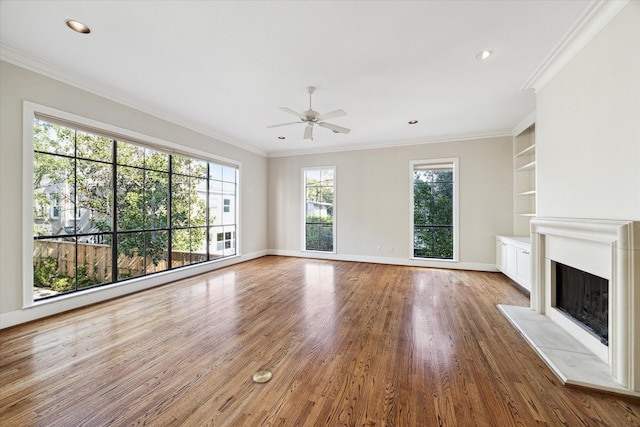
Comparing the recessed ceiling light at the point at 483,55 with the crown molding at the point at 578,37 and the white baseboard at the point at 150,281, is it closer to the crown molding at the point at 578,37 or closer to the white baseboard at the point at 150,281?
the crown molding at the point at 578,37

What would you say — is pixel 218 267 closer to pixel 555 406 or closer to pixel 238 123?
pixel 238 123

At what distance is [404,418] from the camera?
156cm

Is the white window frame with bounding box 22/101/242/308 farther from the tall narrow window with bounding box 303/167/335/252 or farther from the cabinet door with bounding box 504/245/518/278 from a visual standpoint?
the cabinet door with bounding box 504/245/518/278

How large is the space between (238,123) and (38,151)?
2797 millimetres

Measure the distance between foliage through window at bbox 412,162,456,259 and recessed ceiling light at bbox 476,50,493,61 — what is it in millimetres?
3193

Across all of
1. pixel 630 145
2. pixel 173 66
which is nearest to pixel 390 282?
pixel 630 145

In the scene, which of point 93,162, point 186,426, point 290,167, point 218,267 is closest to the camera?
point 186,426

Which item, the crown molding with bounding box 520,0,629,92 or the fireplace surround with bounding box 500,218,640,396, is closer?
the fireplace surround with bounding box 500,218,640,396

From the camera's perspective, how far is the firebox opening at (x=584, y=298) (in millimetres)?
2188

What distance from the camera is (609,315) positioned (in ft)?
6.53

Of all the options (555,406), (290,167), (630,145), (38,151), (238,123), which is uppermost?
(238,123)

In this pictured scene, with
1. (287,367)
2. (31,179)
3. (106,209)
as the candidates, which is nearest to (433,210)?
(287,367)

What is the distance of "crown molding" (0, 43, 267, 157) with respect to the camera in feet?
8.98

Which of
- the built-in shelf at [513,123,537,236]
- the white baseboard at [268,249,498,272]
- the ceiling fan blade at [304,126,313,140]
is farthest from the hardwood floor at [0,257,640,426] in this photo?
the ceiling fan blade at [304,126,313,140]
